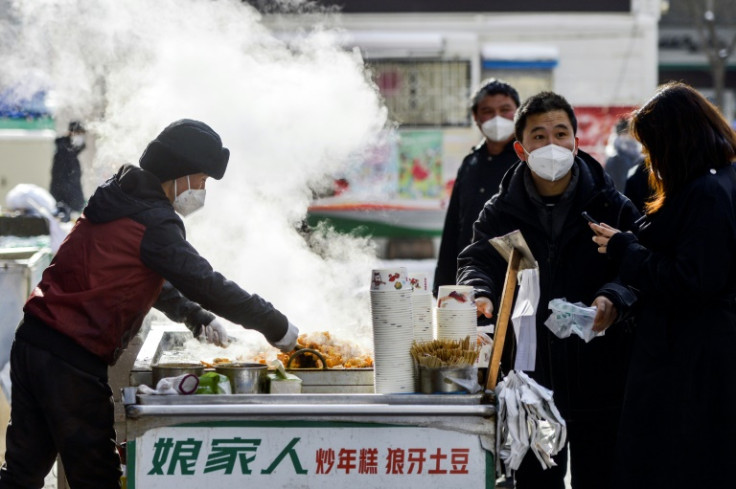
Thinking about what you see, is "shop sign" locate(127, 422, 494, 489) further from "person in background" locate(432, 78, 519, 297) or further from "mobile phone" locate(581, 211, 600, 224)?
"person in background" locate(432, 78, 519, 297)

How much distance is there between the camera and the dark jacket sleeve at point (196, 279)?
381 cm

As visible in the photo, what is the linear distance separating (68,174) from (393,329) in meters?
7.61

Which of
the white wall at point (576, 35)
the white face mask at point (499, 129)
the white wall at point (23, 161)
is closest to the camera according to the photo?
the white face mask at point (499, 129)

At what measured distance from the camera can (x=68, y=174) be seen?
34.6 ft

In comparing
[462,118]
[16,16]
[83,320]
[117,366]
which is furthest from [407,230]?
[83,320]

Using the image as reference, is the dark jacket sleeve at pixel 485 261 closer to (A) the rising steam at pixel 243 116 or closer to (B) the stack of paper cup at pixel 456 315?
(B) the stack of paper cup at pixel 456 315

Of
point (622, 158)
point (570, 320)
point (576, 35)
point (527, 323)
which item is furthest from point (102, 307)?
point (576, 35)

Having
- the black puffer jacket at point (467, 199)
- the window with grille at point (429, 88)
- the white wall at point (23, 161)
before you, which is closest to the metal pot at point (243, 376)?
the black puffer jacket at point (467, 199)

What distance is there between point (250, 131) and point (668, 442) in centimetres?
369

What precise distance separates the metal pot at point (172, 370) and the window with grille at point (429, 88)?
11441 mm

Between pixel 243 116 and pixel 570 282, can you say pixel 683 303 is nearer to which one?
pixel 570 282

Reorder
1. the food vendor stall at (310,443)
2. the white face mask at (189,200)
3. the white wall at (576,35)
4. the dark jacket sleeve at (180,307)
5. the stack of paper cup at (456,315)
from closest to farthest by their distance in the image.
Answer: the food vendor stall at (310,443), the stack of paper cup at (456,315), the white face mask at (189,200), the dark jacket sleeve at (180,307), the white wall at (576,35)

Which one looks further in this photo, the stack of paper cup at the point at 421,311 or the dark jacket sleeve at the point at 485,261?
the dark jacket sleeve at the point at 485,261

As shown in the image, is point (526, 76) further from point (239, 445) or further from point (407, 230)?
point (239, 445)
